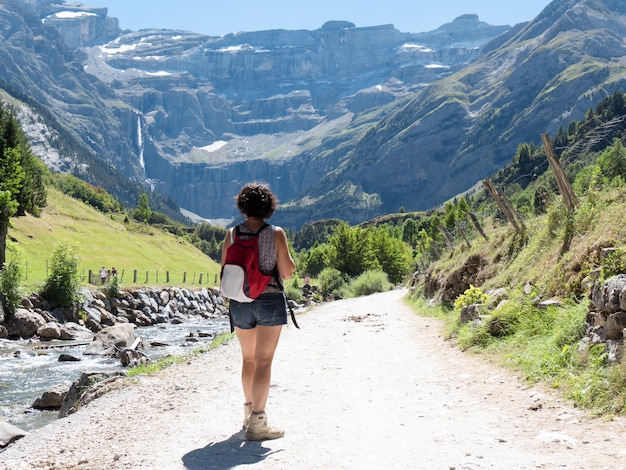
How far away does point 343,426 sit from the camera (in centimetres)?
736

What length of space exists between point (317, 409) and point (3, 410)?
8.70 meters

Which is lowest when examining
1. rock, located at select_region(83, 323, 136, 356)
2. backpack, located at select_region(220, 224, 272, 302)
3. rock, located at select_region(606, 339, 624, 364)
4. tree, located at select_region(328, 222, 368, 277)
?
tree, located at select_region(328, 222, 368, 277)

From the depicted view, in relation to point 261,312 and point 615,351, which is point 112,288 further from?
point 615,351

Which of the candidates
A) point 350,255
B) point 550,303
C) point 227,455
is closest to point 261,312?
point 227,455

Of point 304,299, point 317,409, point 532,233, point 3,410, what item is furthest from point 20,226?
point 317,409

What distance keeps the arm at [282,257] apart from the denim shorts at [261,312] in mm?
272

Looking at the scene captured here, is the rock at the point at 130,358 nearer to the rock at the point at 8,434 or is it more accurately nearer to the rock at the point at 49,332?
the rock at the point at 8,434

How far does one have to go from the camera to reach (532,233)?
18672mm

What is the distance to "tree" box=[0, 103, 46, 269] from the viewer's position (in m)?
35.5

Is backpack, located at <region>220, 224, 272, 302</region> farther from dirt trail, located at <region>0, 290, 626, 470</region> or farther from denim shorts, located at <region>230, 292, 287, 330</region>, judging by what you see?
dirt trail, located at <region>0, 290, 626, 470</region>

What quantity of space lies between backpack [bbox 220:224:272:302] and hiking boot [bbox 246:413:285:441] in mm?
1428

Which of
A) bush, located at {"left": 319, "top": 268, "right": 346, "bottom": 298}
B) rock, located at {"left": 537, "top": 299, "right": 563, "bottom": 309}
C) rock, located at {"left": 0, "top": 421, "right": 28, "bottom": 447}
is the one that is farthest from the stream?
bush, located at {"left": 319, "top": 268, "right": 346, "bottom": 298}

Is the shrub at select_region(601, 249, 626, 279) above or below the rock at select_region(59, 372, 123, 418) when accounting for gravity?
above

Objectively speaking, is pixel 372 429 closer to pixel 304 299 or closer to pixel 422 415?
pixel 422 415
